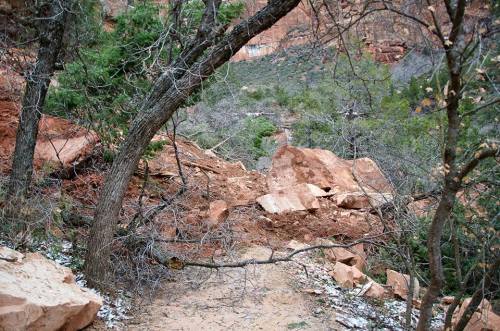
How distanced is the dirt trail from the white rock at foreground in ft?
2.03

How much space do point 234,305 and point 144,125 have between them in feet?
6.67

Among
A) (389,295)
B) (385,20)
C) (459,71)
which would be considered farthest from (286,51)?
(389,295)

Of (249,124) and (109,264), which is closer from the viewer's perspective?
(109,264)

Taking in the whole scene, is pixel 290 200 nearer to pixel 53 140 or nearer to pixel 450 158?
pixel 53 140

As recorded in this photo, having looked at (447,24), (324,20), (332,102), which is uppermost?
(332,102)

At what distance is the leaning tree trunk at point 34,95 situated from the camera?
5.64 meters

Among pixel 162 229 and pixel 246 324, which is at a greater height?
pixel 162 229

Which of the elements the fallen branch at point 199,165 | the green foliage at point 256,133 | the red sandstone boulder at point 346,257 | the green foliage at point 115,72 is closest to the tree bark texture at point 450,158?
the red sandstone boulder at point 346,257

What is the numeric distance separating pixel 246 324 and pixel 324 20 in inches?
117

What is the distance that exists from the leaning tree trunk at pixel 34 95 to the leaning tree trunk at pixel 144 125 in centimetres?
101

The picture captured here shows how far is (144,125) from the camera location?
5262 mm

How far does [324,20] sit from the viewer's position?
515 centimetres

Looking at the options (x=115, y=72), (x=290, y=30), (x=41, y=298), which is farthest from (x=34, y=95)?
(x=290, y=30)

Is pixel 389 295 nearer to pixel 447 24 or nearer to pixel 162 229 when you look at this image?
pixel 162 229
